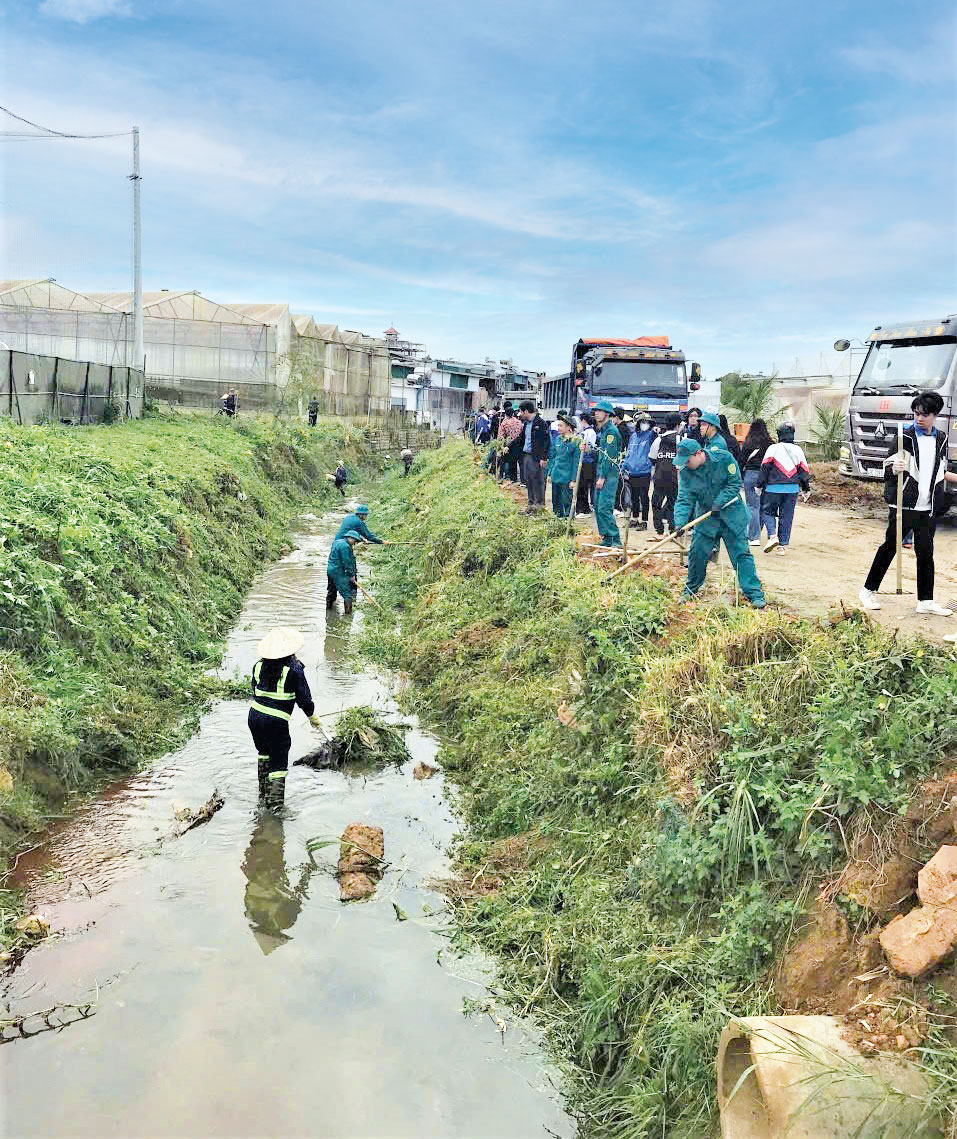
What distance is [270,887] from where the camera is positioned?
6297 mm

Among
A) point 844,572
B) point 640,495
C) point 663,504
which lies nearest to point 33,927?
point 844,572

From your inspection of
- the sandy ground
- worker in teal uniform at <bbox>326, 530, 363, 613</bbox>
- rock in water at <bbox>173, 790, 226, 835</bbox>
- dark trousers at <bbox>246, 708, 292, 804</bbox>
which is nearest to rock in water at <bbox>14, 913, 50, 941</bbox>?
rock in water at <bbox>173, 790, 226, 835</bbox>

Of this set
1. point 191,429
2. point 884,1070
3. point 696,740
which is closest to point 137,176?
point 191,429

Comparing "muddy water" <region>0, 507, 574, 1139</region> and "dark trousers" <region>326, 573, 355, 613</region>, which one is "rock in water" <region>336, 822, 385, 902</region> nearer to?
"muddy water" <region>0, 507, 574, 1139</region>

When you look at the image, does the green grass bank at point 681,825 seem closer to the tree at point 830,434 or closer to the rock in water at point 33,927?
the rock in water at point 33,927

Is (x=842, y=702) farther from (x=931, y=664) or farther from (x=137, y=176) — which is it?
(x=137, y=176)

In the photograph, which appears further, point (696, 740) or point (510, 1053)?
point (696, 740)

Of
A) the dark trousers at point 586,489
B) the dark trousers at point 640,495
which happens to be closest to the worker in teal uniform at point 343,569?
the dark trousers at point 586,489

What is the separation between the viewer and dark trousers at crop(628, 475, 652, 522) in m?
12.7

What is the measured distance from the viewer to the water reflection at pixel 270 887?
5777 mm

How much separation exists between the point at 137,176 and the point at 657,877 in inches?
1033

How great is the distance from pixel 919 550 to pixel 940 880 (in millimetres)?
4045

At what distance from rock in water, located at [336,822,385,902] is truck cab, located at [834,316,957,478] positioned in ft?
33.7

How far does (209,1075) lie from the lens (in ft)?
14.7
